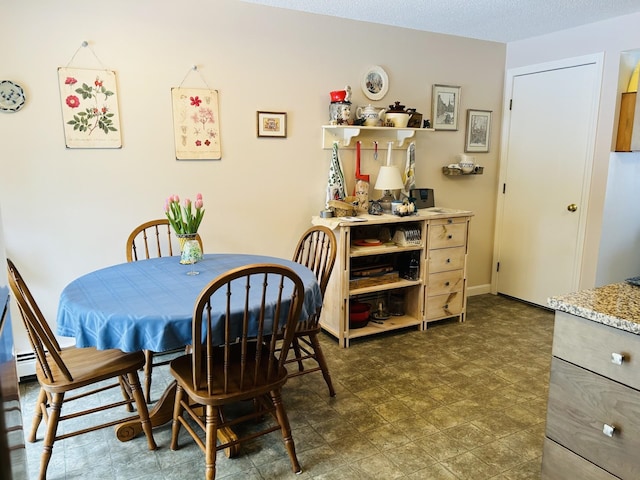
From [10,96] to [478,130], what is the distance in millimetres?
3554

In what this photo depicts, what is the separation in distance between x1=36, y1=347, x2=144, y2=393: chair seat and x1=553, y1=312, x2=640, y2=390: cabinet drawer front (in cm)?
170

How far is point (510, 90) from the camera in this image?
4164 millimetres

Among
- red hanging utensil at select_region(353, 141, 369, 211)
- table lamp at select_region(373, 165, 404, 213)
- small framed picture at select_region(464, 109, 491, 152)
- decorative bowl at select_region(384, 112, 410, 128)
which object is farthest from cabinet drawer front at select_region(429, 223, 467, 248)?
small framed picture at select_region(464, 109, 491, 152)

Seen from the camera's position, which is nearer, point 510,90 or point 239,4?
point 239,4

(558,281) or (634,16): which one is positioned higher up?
(634,16)

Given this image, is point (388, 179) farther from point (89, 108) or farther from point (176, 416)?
point (176, 416)

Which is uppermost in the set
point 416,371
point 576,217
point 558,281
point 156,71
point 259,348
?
point 156,71

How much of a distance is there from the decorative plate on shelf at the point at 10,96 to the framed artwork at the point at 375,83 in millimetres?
2277

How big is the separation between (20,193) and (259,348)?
1815mm

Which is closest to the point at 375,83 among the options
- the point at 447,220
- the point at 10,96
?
the point at 447,220

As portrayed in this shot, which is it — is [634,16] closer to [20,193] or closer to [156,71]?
[156,71]

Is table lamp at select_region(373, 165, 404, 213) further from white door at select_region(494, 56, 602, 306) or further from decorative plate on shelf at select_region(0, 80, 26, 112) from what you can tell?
decorative plate on shelf at select_region(0, 80, 26, 112)

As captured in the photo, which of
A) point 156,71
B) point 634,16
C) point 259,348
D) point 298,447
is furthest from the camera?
point 634,16

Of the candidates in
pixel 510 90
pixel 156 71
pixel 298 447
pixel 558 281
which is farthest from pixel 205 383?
pixel 510 90
